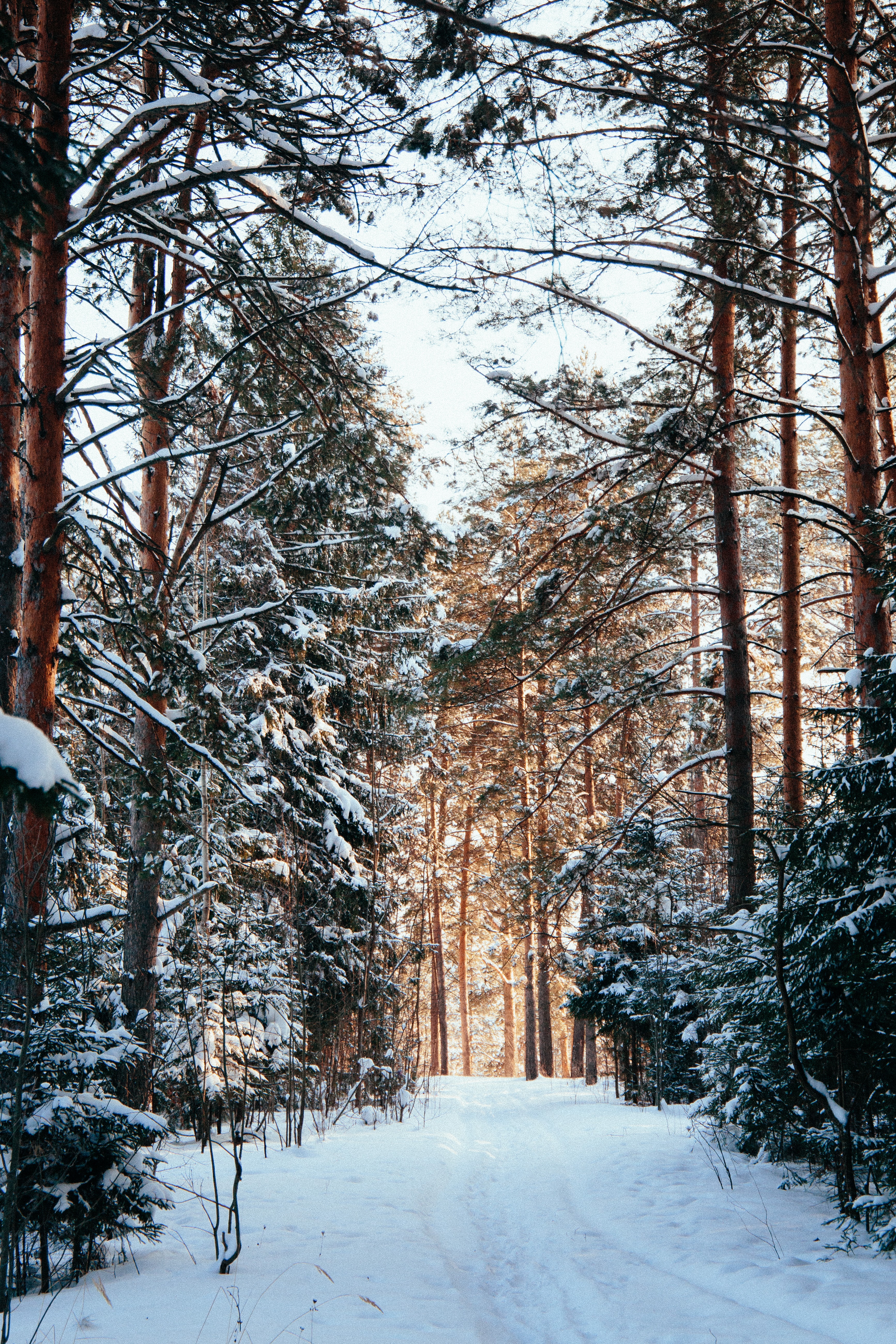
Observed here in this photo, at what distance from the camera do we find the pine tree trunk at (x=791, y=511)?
8.21 metres

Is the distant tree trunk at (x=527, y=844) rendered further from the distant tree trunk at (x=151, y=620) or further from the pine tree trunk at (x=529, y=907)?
the distant tree trunk at (x=151, y=620)

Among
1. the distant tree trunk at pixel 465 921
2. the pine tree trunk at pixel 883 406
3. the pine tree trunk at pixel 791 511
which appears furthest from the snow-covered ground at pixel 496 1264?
the distant tree trunk at pixel 465 921

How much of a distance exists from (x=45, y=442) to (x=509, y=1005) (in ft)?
90.2

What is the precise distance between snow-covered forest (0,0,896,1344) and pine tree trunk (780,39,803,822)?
0.31 feet

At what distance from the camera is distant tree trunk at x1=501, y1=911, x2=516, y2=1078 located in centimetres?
2534

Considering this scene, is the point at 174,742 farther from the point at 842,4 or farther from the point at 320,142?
the point at 842,4

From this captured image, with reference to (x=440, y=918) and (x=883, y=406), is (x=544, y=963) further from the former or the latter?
(x=883, y=406)

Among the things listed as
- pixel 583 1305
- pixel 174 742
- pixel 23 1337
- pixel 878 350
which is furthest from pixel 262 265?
pixel 583 1305

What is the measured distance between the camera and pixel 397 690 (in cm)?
1315

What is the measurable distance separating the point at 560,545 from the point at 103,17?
18.2ft

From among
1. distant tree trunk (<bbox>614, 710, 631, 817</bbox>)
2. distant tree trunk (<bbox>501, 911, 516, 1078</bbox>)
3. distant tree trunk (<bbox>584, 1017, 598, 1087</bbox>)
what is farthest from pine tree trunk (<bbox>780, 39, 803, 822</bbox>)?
distant tree trunk (<bbox>501, 911, 516, 1078</bbox>)

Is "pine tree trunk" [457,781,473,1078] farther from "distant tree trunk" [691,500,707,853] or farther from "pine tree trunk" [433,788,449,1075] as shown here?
"distant tree trunk" [691,500,707,853]

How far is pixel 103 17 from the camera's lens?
19.0ft

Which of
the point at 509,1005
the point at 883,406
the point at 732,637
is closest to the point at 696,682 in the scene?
the point at 732,637
